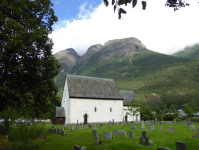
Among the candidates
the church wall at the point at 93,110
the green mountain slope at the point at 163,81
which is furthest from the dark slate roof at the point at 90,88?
the green mountain slope at the point at 163,81

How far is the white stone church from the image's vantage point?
121 feet

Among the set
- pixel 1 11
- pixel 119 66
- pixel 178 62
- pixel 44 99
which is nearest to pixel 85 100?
pixel 44 99

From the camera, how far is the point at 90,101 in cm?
3912

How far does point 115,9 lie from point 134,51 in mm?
194639

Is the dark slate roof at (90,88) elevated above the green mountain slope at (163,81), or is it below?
below

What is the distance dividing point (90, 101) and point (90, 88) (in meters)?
3.63

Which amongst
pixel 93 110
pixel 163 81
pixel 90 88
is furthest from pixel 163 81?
pixel 93 110

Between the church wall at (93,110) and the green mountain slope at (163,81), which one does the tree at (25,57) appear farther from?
the green mountain slope at (163,81)

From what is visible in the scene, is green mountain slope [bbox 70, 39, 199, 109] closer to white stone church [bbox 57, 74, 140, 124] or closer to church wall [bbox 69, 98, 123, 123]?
church wall [bbox 69, 98, 123, 123]

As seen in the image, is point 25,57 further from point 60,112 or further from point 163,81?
point 163,81

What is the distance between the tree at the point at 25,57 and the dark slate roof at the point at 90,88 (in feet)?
64.1

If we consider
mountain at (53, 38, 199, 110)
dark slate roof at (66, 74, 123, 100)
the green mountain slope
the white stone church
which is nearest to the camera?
the white stone church

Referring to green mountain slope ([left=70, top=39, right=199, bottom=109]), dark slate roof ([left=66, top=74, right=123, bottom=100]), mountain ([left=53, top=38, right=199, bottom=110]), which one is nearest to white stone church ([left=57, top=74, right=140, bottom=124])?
dark slate roof ([left=66, top=74, right=123, bottom=100])

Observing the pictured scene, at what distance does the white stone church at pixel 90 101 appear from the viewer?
37000mm
